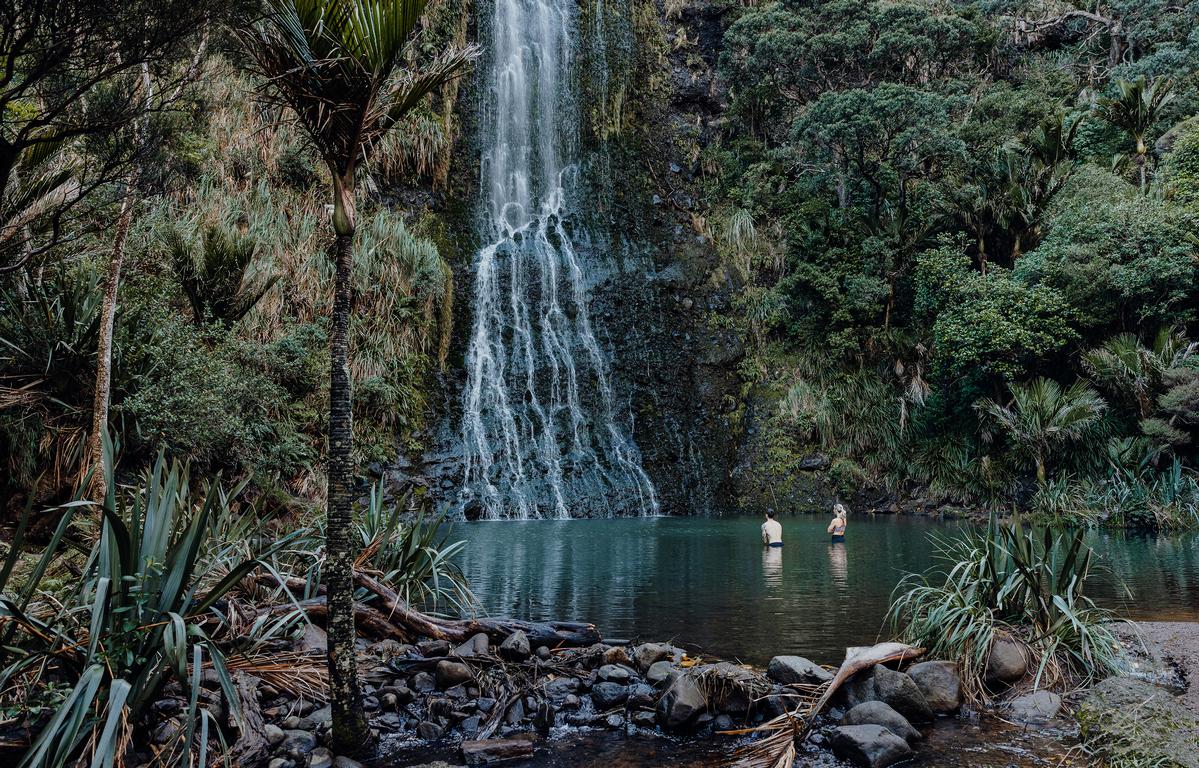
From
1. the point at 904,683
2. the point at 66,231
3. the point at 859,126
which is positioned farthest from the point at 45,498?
the point at 859,126

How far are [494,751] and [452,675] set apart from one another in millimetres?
944

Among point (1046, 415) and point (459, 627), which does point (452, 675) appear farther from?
point (1046, 415)

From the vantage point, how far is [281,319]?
1731 centimetres

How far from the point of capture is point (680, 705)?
500 centimetres

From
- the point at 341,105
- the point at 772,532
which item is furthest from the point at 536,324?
the point at 341,105

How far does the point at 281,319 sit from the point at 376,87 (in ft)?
47.4

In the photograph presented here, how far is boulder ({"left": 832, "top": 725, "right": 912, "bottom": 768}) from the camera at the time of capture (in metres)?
4.43

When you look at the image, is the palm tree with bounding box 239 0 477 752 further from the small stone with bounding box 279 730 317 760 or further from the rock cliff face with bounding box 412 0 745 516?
the rock cliff face with bounding box 412 0 745 516

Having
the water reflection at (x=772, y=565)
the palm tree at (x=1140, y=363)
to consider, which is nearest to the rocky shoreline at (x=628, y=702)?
the water reflection at (x=772, y=565)

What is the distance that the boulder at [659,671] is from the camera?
18.4ft

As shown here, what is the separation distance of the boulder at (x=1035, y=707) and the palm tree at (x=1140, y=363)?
1576cm

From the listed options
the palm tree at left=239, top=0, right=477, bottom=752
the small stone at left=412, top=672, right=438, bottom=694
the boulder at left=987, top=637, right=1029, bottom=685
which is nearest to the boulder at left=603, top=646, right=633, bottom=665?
the small stone at left=412, top=672, right=438, bottom=694

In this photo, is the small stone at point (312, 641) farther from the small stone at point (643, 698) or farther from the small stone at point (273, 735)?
the small stone at point (643, 698)

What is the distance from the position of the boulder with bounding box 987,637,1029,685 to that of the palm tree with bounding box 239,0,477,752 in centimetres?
454
